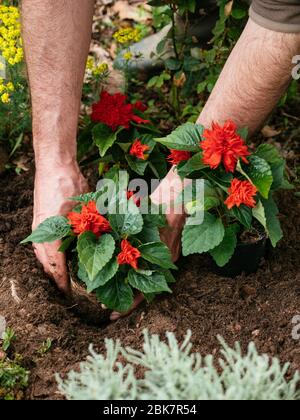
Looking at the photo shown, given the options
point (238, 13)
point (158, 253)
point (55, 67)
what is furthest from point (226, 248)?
point (238, 13)

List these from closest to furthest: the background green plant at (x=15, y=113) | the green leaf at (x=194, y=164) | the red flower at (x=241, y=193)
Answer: the red flower at (x=241, y=193) < the green leaf at (x=194, y=164) < the background green plant at (x=15, y=113)

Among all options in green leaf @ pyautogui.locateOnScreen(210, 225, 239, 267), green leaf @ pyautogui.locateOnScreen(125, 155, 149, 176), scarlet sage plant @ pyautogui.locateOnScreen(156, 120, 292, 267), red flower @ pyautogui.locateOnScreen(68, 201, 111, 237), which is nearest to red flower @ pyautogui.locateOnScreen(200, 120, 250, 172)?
scarlet sage plant @ pyautogui.locateOnScreen(156, 120, 292, 267)

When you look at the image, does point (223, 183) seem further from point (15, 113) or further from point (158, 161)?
point (15, 113)

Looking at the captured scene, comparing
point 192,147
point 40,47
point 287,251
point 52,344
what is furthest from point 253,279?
point 40,47

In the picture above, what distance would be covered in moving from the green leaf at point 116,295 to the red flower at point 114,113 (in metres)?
0.63

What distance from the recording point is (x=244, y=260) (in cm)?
221

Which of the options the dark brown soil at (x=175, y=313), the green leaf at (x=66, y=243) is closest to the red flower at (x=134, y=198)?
the green leaf at (x=66, y=243)

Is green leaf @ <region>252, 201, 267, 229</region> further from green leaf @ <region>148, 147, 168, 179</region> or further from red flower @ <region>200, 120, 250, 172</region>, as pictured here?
green leaf @ <region>148, 147, 168, 179</region>

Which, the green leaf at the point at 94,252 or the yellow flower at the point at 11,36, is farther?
the yellow flower at the point at 11,36

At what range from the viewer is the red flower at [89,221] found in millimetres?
1928

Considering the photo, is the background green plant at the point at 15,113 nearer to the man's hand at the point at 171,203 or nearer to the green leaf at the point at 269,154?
the man's hand at the point at 171,203

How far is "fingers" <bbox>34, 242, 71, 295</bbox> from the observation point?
215 cm
